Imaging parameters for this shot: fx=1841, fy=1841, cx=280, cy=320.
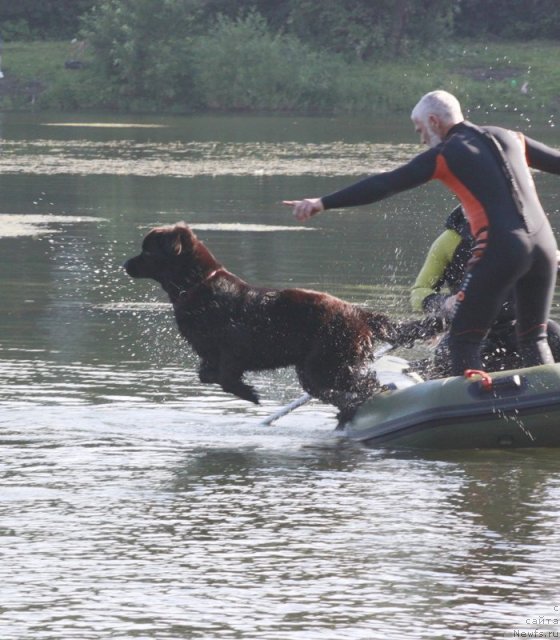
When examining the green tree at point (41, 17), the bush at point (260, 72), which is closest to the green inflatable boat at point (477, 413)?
the bush at point (260, 72)

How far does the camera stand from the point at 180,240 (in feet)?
29.6

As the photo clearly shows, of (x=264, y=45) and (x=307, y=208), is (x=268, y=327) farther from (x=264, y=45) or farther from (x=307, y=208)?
(x=264, y=45)

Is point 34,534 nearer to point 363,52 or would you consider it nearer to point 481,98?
point 481,98

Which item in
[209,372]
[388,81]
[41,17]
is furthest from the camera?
[41,17]

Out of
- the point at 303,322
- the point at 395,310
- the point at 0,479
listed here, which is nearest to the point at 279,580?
Answer: the point at 0,479

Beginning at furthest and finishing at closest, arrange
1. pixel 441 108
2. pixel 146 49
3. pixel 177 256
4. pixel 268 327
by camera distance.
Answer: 1. pixel 146 49
2. pixel 177 256
3. pixel 268 327
4. pixel 441 108

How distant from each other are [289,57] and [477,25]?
37.1 ft

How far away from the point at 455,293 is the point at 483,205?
1035mm

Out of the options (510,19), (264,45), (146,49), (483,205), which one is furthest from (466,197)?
(510,19)

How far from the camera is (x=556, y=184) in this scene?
28.3 meters

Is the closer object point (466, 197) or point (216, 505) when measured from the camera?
point (216, 505)

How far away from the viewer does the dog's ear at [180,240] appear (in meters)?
9.00

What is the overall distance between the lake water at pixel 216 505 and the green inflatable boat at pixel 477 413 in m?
0.10

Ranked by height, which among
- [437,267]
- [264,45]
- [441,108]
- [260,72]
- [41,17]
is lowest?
[437,267]
